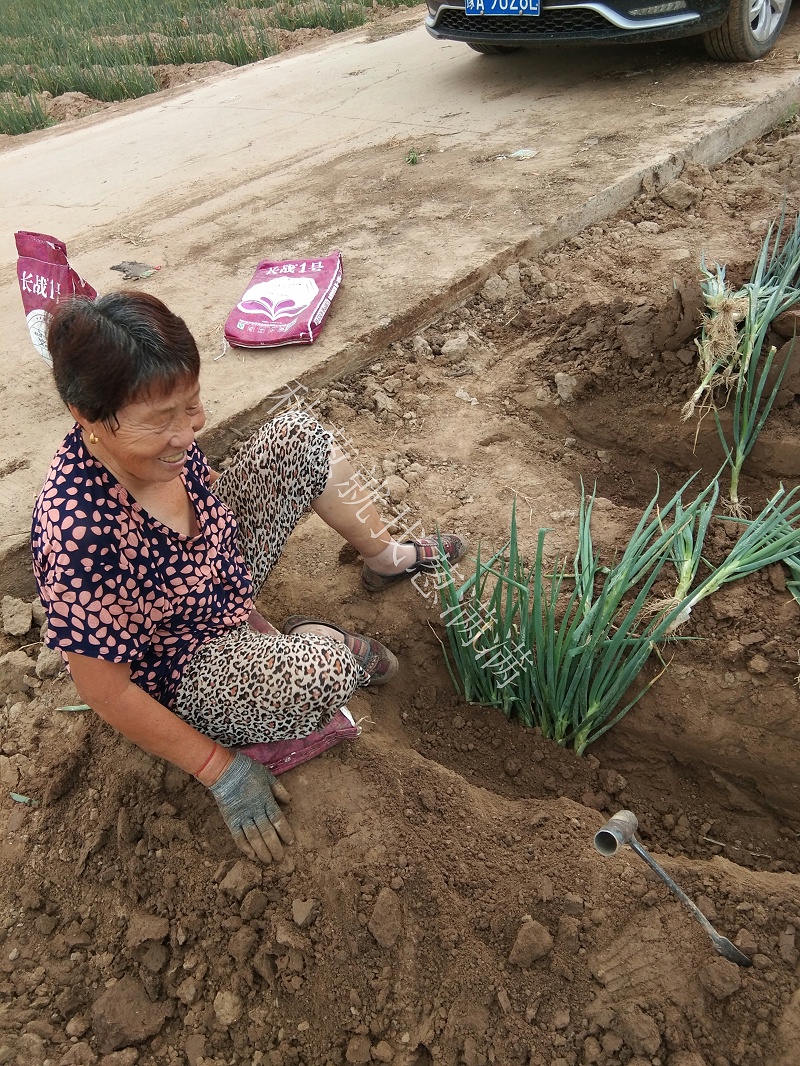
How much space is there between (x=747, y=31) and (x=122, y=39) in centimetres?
572

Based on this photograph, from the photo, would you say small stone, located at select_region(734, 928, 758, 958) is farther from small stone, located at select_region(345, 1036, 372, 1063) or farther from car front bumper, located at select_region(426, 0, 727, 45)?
car front bumper, located at select_region(426, 0, 727, 45)

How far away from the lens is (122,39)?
294 inches

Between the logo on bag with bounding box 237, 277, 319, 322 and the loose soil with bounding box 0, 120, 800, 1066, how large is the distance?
0.63 metres

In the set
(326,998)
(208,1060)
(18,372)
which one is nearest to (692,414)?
(326,998)

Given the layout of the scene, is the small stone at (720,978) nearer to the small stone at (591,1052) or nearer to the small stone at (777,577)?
the small stone at (591,1052)

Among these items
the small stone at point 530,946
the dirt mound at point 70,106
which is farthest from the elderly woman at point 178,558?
the dirt mound at point 70,106

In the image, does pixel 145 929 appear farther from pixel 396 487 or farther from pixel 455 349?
pixel 455 349

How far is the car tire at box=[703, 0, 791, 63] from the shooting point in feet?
13.1

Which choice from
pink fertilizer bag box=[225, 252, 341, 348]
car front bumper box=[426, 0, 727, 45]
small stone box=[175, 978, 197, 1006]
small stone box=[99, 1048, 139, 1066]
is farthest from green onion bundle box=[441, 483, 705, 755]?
car front bumper box=[426, 0, 727, 45]

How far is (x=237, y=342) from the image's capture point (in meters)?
2.73

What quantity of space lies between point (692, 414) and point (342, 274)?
4.46ft

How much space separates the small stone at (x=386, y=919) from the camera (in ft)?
4.71

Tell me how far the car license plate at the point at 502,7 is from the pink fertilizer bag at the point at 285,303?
6.29ft

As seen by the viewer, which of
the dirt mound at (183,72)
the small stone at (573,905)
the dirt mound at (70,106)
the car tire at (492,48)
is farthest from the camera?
the dirt mound at (183,72)
